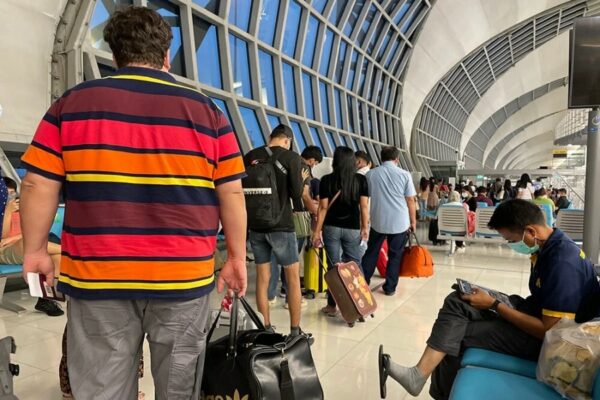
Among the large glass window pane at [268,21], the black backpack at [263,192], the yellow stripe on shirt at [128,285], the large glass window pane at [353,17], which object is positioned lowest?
the yellow stripe on shirt at [128,285]

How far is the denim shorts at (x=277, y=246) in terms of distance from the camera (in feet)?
11.3

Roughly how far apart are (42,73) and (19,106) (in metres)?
0.61

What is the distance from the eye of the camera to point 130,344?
4.71 feet

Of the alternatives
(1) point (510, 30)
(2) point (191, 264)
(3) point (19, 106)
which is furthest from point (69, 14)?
(1) point (510, 30)

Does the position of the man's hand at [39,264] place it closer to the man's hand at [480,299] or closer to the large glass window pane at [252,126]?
the man's hand at [480,299]

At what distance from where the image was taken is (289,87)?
12688 millimetres

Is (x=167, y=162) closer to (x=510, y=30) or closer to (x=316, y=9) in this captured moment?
(x=316, y=9)

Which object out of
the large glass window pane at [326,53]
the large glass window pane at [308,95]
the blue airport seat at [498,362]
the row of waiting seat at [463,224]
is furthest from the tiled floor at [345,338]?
the large glass window pane at [326,53]

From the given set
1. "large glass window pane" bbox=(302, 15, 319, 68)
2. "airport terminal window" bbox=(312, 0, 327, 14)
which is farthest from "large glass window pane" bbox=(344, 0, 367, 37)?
"large glass window pane" bbox=(302, 15, 319, 68)

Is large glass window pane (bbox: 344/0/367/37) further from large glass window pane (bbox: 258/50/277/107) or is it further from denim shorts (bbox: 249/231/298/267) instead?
denim shorts (bbox: 249/231/298/267)

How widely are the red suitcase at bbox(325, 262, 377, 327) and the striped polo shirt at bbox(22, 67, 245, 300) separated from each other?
2.46 m

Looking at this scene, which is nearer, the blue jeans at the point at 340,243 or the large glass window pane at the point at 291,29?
the blue jeans at the point at 340,243

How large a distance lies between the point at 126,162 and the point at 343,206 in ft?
9.78

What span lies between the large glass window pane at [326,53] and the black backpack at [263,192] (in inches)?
469
